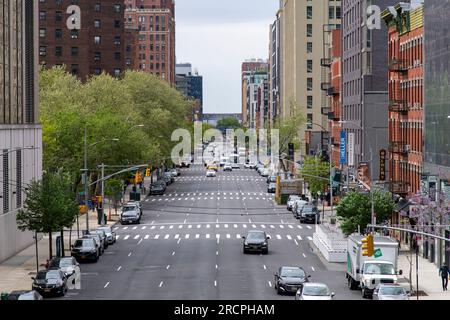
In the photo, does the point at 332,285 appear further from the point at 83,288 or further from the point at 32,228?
the point at 32,228

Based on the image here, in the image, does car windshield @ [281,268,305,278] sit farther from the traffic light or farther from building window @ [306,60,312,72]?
building window @ [306,60,312,72]

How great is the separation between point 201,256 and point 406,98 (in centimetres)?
2333

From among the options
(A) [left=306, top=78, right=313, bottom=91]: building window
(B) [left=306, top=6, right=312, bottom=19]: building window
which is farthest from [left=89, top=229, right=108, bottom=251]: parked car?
(B) [left=306, top=6, right=312, bottom=19]: building window

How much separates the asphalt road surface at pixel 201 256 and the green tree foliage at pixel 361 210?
312 cm

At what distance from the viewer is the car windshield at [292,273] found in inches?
1748

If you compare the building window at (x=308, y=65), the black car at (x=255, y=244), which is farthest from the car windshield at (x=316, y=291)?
the building window at (x=308, y=65)

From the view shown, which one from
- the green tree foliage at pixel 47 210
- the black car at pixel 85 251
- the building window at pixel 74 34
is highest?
the building window at pixel 74 34

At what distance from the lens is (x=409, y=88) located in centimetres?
7744

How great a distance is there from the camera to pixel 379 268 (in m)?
44.6

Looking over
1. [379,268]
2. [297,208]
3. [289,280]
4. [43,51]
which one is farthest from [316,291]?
[43,51]

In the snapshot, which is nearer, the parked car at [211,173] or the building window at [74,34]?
the building window at [74,34]

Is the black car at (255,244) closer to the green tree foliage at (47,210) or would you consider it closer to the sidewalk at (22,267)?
the green tree foliage at (47,210)

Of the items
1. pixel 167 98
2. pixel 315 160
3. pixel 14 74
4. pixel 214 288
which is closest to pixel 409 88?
pixel 14 74

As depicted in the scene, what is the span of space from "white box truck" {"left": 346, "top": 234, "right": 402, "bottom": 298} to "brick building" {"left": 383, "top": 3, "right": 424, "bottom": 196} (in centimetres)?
2577
